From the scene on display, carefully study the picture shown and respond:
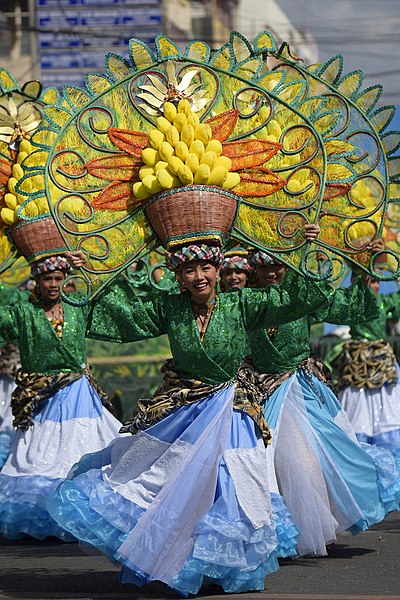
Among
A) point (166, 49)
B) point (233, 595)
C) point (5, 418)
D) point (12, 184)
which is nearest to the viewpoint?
point (233, 595)

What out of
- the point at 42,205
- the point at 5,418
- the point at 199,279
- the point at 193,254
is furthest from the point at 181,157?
the point at 5,418

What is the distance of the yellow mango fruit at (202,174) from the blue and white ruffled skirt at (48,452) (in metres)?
2.98

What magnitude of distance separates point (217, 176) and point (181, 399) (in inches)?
44.4

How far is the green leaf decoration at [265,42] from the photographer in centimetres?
791

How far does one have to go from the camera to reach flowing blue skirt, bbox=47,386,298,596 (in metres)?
6.51

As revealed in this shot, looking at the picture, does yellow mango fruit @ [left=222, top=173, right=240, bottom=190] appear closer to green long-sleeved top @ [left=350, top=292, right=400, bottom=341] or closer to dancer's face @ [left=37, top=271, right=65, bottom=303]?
dancer's face @ [left=37, top=271, right=65, bottom=303]

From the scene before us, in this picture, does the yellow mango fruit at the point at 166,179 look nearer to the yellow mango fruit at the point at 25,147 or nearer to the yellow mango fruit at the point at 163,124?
the yellow mango fruit at the point at 163,124

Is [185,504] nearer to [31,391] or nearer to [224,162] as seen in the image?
[224,162]

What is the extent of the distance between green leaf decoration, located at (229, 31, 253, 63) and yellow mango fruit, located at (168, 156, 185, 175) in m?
0.97

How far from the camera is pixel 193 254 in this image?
22.9 feet

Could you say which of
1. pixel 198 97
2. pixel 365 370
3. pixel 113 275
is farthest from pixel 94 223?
pixel 365 370

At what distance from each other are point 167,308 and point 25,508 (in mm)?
2484

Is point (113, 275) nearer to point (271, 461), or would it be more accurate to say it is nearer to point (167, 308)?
point (167, 308)

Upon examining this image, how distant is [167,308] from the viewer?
716 cm
